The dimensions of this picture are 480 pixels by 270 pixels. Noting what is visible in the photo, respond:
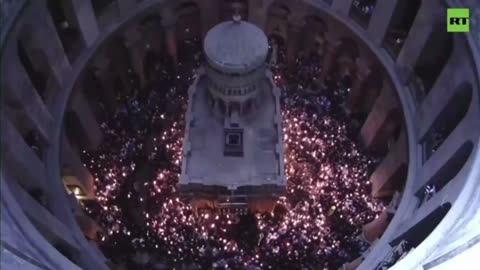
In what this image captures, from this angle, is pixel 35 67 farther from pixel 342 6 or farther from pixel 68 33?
pixel 342 6

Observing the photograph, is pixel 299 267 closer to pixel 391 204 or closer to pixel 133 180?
pixel 391 204

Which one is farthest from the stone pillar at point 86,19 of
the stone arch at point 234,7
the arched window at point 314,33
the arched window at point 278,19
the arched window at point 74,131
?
the arched window at point 314,33

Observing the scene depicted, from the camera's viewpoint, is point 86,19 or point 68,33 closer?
point 86,19

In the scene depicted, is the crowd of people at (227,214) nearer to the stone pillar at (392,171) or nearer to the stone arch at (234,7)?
the stone pillar at (392,171)

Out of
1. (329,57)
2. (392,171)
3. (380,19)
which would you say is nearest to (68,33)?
(329,57)

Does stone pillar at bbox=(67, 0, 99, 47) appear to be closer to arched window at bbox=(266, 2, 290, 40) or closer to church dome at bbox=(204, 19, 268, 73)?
church dome at bbox=(204, 19, 268, 73)

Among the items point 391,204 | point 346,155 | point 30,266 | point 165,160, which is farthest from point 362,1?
point 30,266

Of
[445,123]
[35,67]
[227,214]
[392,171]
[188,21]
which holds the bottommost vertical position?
[227,214]
